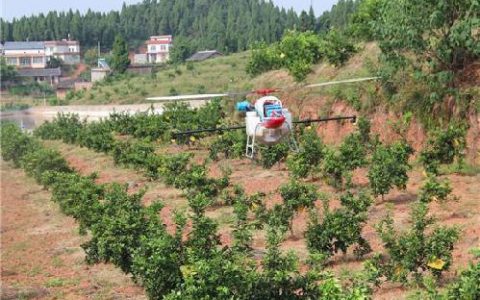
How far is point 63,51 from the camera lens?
12188cm

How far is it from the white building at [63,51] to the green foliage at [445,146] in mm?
103203

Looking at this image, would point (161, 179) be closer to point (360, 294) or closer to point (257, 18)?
point (360, 294)

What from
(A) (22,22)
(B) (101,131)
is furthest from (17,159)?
(A) (22,22)

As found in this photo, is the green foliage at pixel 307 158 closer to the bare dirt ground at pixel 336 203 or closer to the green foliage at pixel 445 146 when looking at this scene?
the bare dirt ground at pixel 336 203

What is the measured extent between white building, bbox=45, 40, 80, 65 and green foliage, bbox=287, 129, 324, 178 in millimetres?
99988

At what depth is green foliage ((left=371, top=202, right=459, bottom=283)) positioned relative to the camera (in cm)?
1212

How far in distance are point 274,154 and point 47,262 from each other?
11.7 metres

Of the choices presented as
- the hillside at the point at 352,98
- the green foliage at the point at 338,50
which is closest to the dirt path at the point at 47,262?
the hillside at the point at 352,98

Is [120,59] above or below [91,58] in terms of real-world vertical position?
below

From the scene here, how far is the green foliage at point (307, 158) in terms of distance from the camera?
2417cm

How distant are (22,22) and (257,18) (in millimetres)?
47791

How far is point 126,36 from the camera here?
145m

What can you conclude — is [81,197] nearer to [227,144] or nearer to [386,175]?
[386,175]

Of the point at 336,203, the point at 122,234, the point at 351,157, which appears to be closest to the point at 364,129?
the point at 351,157
